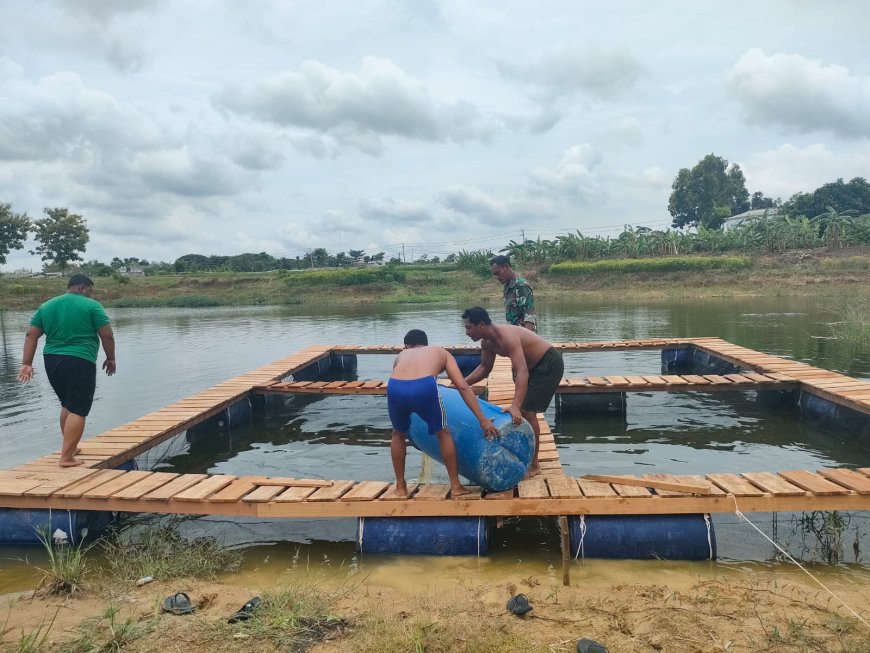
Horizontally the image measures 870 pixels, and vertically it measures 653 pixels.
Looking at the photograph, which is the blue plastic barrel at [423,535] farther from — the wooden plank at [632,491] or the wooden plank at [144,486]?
the wooden plank at [144,486]

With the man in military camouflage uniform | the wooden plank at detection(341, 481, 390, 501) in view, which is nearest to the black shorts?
the wooden plank at detection(341, 481, 390, 501)

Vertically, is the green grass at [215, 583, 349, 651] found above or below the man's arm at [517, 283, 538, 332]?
below

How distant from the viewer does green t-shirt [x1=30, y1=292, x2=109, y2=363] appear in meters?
6.00

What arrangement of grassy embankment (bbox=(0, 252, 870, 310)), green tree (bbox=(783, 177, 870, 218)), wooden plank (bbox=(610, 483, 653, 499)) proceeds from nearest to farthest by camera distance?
wooden plank (bbox=(610, 483, 653, 499)) < grassy embankment (bbox=(0, 252, 870, 310)) < green tree (bbox=(783, 177, 870, 218))

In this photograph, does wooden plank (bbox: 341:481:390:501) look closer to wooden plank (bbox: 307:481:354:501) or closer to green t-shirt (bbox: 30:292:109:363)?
wooden plank (bbox: 307:481:354:501)

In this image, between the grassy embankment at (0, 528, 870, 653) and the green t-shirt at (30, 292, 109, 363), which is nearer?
the grassy embankment at (0, 528, 870, 653)

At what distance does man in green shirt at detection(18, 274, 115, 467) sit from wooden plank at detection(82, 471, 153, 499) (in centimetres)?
78

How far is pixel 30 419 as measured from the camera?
415 inches

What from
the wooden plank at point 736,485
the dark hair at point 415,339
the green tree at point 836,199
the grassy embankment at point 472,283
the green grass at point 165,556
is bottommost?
the green grass at point 165,556

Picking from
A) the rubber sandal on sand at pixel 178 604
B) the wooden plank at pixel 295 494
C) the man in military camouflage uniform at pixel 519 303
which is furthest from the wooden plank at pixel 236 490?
the man in military camouflage uniform at pixel 519 303

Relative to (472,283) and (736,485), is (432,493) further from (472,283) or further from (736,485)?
(472,283)

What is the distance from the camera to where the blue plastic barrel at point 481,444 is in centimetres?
490

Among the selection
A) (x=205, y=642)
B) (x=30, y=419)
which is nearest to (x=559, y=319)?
(x=30, y=419)

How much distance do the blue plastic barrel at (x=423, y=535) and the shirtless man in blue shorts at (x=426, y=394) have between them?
477mm
